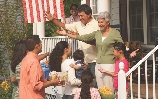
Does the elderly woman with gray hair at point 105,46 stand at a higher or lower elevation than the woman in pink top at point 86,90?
higher

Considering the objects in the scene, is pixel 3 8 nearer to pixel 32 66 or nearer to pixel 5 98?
pixel 5 98

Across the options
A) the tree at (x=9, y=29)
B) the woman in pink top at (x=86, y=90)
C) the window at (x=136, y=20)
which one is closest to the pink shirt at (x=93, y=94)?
the woman in pink top at (x=86, y=90)

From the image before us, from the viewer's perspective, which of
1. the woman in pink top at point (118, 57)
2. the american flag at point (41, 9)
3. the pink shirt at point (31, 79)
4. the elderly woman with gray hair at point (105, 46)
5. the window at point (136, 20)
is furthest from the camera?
the window at point (136, 20)

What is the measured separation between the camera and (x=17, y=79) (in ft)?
20.0

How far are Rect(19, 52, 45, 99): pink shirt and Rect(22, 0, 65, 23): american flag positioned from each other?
292 centimetres

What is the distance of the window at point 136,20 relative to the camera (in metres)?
11.6

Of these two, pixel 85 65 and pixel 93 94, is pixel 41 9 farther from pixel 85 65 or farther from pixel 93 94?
pixel 93 94

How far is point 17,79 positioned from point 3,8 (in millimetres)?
8431

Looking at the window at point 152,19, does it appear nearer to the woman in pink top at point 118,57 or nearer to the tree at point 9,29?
the tree at point 9,29

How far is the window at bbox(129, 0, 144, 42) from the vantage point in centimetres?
1162

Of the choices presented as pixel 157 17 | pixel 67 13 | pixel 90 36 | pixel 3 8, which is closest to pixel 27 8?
pixel 90 36

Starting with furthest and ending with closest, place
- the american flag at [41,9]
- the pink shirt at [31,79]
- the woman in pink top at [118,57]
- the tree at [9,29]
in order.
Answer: the tree at [9,29], the american flag at [41,9], the woman in pink top at [118,57], the pink shirt at [31,79]

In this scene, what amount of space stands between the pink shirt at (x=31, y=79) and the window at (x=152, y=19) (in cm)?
613

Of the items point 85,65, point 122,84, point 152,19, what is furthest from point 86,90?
point 152,19
